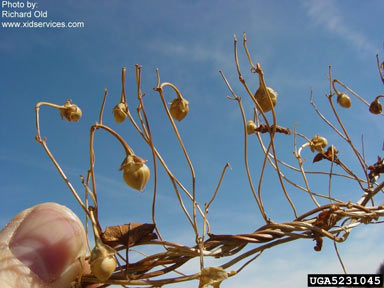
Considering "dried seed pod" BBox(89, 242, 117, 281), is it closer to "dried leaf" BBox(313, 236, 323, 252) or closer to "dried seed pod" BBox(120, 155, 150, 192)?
"dried seed pod" BBox(120, 155, 150, 192)

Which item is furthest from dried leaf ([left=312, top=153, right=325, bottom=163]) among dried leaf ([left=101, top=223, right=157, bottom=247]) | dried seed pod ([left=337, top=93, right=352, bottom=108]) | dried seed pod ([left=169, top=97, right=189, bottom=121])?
dried leaf ([left=101, top=223, right=157, bottom=247])

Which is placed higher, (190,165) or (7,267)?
(190,165)

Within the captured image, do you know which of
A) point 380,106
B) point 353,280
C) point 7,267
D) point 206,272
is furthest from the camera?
point 380,106

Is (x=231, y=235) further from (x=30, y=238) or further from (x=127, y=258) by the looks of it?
(x=30, y=238)

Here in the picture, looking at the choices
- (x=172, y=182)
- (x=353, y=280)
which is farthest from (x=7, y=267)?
(x=353, y=280)

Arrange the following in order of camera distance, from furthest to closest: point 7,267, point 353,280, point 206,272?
point 353,280
point 7,267
point 206,272

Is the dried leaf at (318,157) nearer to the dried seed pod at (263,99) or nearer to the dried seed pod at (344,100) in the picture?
the dried seed pod at (344,100)

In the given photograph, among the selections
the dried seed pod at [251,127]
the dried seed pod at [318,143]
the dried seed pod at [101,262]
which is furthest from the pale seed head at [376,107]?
the dried seed pod at [101,262]

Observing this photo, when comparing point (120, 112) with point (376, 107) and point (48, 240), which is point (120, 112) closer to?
point (48, 240)
